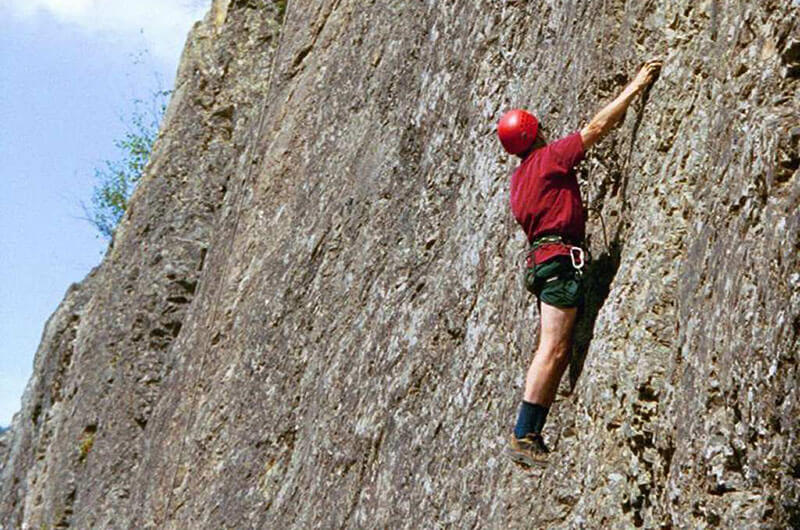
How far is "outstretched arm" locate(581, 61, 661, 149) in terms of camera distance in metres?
8.07

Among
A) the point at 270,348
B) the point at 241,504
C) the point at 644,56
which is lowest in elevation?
the point at 241,504

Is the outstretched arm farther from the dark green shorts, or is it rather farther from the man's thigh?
the man's thigh

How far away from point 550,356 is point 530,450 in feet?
2.07

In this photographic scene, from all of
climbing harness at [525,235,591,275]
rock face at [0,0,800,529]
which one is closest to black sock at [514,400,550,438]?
rock face at [0,0,800,529]

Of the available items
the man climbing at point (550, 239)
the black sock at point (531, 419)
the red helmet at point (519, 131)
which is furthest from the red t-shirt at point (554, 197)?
the black sock at point (531, 419)

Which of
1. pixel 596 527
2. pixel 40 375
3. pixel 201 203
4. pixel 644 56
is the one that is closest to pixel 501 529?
pixel 596 527

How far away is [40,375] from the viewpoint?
23953mm

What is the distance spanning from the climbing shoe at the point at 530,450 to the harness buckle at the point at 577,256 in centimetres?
116

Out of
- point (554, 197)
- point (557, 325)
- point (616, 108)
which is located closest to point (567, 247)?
point (554, 197)

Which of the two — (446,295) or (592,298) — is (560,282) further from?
(446,295)

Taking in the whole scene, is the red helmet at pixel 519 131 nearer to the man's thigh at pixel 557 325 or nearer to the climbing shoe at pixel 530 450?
the man's thigh at pixel 557 325

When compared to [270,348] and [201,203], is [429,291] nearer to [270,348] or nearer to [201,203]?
[270,348]

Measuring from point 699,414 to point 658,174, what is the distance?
78.4 inches

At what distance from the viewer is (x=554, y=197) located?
8375 mm
